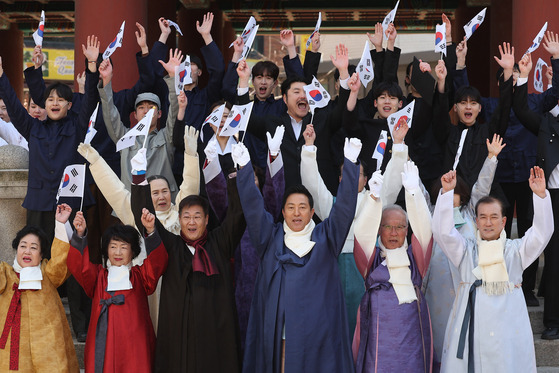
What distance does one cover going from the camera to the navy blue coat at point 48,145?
583cm

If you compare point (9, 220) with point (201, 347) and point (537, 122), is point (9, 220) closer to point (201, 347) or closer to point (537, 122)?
point (201, 347)

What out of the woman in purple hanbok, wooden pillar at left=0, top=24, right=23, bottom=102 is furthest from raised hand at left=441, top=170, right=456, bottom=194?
wooden pillar at left=0, top=24, right=23, bottom=102

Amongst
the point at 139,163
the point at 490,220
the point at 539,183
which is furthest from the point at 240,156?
the point at 539,183

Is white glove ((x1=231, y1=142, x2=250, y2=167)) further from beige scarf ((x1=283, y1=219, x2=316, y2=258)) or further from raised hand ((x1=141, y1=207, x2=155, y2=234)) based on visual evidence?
raised hand ((x1=141, y1=207, x2=155, y2=234))

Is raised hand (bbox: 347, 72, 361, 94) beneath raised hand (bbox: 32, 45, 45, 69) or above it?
beneath

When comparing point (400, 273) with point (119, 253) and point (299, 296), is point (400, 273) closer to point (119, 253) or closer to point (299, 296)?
point (299, 296)

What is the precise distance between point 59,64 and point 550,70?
23.4 meters

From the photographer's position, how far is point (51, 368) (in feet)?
15.6

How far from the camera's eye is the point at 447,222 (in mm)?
4715

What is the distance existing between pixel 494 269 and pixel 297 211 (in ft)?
3.97

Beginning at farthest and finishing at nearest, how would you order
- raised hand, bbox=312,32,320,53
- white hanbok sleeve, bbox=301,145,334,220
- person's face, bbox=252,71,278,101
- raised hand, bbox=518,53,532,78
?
1. raised hand, bbox=312,32,320,53
2. person's face, bbox=252,71,278,101
3. raised hand, bbox=518,53,532,78
4. white hanbok sleeve, bbox=301,145,334,220

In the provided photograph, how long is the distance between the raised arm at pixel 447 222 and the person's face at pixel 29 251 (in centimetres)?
243

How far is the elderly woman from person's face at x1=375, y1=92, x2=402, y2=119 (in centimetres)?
247

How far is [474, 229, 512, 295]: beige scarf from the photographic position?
4.67m
